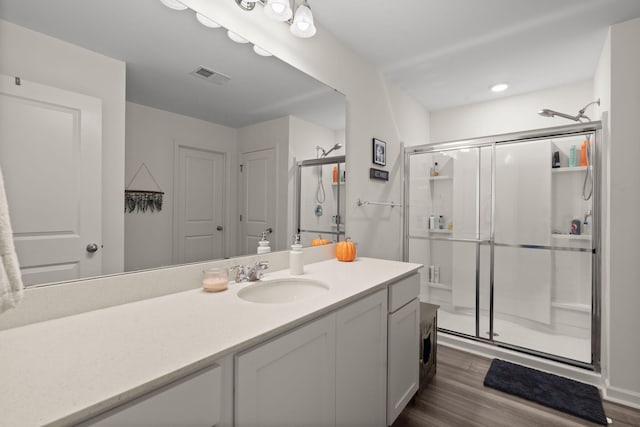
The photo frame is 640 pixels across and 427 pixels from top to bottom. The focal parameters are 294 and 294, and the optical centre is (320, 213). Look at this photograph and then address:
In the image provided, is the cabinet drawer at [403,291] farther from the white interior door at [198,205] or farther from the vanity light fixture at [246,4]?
the vanity light fixture at [246,4]

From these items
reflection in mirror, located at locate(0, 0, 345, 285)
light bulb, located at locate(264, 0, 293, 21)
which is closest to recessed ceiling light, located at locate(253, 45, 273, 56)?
reflection in mirror, located at locate(0, 0, 345, 285)

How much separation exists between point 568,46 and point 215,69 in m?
2.53

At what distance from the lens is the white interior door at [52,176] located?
823mm

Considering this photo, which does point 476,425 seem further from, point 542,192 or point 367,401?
point 542,192

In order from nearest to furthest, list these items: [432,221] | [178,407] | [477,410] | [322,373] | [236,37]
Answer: [178,407], [322,373], [236,37], [477,410], [432,221]

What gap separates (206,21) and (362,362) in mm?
1636

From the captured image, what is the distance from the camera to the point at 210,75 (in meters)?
1.34

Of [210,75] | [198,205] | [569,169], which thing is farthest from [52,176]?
[569,169]

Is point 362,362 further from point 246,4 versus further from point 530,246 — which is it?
point 530,246

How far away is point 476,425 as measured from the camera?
1608mm

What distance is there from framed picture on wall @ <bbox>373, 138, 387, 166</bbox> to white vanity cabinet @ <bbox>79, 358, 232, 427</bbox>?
205cm

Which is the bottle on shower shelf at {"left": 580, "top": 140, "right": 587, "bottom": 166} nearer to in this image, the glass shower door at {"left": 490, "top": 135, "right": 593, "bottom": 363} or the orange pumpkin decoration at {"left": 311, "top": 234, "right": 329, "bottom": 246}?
the glass shower door at {"left": 490, "top": 135, "right": 593, "bottom": 363}

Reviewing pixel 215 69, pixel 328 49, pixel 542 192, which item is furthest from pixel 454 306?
pixel 215 69

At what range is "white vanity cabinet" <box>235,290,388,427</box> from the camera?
80cm
